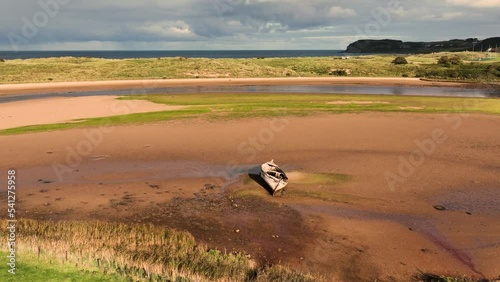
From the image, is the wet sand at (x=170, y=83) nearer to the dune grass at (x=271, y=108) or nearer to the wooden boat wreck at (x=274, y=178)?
the dune grass at (x=271, y=108)

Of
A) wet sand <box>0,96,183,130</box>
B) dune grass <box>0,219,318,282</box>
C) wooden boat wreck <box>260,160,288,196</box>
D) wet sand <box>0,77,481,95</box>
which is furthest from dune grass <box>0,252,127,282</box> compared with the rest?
wet sand <box>0,77,481,95</box>

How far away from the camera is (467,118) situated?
34.9 meters

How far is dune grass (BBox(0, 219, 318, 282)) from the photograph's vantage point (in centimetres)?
1020

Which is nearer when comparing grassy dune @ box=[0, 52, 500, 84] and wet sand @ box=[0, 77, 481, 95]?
wet sand @ box=[0, 77, 481, 95]

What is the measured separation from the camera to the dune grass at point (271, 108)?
3347cm

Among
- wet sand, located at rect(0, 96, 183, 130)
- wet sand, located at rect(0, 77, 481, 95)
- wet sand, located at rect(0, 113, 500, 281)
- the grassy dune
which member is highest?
the grassy dune

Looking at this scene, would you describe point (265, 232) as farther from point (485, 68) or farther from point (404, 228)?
point (485, 68)

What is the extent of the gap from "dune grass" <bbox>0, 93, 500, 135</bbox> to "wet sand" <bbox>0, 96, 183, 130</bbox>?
103 inches

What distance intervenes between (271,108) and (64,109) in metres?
20.7

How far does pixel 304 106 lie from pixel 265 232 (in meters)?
29.2

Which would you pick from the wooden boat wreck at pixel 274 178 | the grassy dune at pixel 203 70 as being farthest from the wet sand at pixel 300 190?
the grassy dune at pixel 203 70

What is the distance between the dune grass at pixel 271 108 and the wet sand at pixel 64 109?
2.61m

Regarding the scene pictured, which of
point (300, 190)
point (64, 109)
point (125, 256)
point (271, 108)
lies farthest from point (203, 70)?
point (125, 256)

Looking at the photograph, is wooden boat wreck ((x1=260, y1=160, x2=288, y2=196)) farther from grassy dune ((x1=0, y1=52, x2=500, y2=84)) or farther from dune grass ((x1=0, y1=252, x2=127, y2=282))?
grassy dune ((x1=0, y1=52, x2=500, y2=84))
